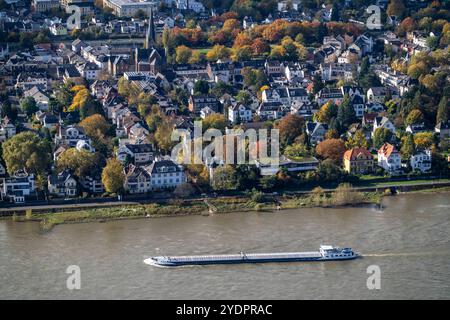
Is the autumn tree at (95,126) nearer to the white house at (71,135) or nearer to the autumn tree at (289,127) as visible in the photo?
the white house at (71,135)

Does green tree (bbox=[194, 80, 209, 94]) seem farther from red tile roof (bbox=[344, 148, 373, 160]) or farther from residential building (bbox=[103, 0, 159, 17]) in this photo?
residential building (bbox=[103, 0, 159, 17])

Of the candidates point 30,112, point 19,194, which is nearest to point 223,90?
point 30,112

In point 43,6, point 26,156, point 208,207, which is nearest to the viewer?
point 208,207

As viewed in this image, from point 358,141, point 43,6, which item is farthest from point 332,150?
point 43,6

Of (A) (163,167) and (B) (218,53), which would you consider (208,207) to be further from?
(B) (218,53)

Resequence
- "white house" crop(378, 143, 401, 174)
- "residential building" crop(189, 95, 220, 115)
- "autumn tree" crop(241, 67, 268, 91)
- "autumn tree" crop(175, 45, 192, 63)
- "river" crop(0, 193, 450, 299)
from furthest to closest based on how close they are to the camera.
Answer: "autumn tree" crop(175, 45, 192, 63)
"autumn tree" crop(241, 67, 268, 91)
"residential building" crop(189, 95, 220, 115)
"white house" crop(378, 143, 401, 174)
"river" crop(0, 193, 450, 299)

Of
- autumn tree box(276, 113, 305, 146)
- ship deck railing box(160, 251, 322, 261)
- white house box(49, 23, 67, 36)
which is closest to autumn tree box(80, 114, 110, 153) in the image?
autumn tree box(276, 113, 305, 146)
